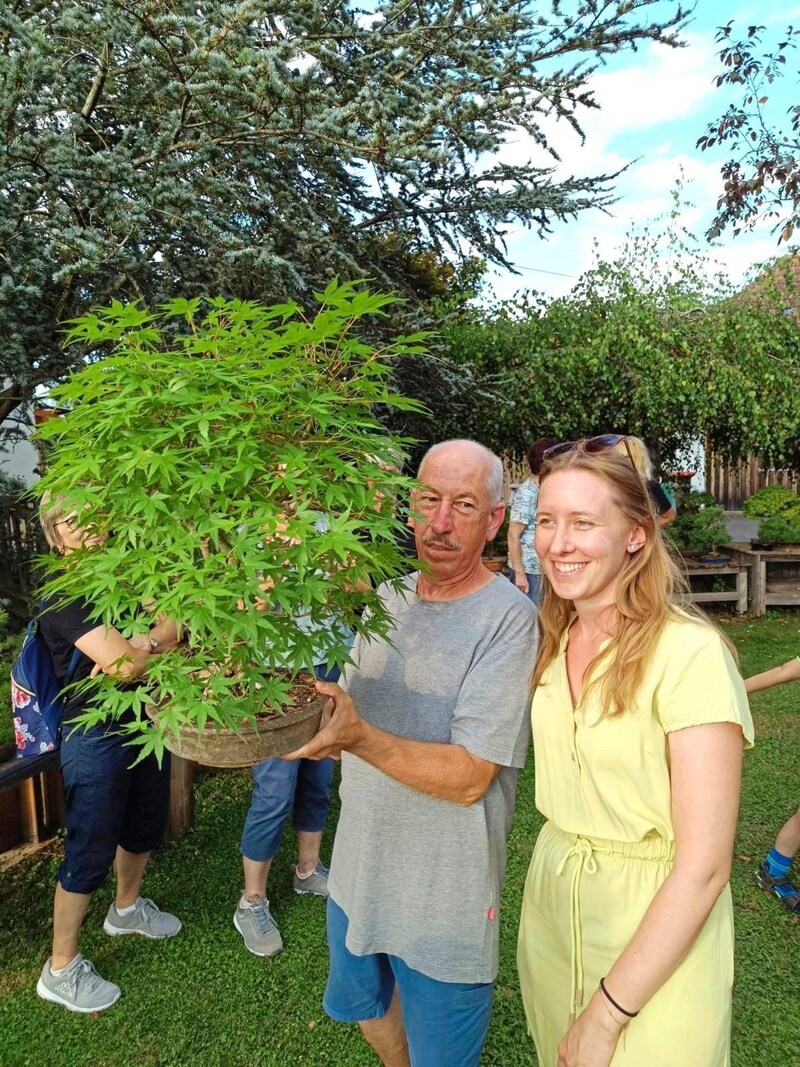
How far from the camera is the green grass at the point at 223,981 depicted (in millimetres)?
2670

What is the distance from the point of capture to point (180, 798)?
4207mm

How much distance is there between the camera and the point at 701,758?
1271mm

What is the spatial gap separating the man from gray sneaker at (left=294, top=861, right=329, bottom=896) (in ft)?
6.03

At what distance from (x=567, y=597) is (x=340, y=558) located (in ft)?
1.65

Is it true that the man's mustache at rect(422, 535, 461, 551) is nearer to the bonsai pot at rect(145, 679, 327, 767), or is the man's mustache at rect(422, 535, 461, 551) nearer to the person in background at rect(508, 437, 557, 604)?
the bonsai pot at rect(145, 679, 327, 767)

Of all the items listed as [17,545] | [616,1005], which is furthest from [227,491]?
[17,545]

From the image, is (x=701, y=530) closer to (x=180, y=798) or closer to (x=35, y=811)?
(x=180, y=798)

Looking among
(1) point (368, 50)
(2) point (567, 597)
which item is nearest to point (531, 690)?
(2) point (567, 597)

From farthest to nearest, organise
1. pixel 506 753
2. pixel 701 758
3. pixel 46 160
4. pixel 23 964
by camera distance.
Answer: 1. pixel 46 160
2. pixel 23 964
3. pixel 506 753
4. pixel 701 758

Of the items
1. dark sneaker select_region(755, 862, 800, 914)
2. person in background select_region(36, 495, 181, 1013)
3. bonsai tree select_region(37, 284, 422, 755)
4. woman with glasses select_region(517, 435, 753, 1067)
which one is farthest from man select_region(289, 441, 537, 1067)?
dark sneaker select_region(755, 862, 800, 914)

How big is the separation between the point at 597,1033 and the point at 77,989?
96.6 inches

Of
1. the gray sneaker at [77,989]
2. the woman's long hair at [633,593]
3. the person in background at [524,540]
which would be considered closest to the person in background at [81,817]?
the gray sneaker at [77,989]

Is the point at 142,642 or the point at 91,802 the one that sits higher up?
the point at 142,642

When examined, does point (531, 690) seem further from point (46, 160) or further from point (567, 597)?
point (46, 160)
